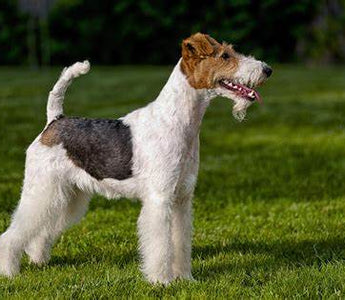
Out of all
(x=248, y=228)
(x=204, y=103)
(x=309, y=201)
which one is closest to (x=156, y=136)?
(x=204, y=103)

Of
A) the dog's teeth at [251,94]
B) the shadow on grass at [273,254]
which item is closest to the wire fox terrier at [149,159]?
the dog's teeth at [251,94]

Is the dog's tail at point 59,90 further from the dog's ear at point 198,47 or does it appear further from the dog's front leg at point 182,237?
the dog's front leg at point 182,237

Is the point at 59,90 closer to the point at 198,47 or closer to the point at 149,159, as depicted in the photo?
the point at 149,159

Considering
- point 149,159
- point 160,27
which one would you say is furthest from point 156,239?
point 160,27

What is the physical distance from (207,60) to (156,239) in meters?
1.15

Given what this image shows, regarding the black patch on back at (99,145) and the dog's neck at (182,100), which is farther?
the black patch on back at (99,145)

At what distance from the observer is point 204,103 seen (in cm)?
489

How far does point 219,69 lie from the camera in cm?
471

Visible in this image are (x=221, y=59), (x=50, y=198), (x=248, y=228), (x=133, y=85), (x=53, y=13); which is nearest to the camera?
(x=221, y=59)

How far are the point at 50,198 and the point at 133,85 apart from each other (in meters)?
17.0

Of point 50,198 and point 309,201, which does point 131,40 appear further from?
point 50,198

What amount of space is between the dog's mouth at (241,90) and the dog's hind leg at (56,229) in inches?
54.7

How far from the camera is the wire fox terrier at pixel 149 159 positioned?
4742mm

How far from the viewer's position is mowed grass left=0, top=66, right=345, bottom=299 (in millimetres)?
4867
